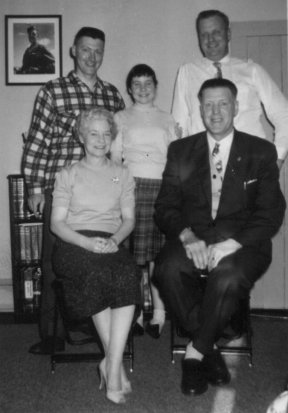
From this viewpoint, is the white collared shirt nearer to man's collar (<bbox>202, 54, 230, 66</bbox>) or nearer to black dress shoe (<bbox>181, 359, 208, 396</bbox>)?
man's collar (<bbox>202, 54, 230, 66</bbox>)

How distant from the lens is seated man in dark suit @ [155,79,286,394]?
2.15 m

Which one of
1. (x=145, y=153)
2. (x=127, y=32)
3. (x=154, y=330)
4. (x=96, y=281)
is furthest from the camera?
(x=127, y=32)

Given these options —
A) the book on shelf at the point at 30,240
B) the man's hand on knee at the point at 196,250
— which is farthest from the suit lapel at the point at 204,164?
the book on shelf at the point at 30,240

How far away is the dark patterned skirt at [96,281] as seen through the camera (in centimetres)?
210

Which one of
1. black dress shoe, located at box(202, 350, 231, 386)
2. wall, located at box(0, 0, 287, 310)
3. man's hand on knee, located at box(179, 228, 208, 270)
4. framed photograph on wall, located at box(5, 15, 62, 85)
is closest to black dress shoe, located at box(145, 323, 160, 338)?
black dress shoe, located at box(202, 350, 231, 386)

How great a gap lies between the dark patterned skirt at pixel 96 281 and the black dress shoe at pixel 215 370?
0.47m

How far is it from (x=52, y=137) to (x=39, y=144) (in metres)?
0.09

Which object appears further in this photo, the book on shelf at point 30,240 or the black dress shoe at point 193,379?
the book on shelf at point 30,240

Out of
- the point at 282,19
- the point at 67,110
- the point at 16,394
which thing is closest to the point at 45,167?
the point at 67,110

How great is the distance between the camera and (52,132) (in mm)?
2832

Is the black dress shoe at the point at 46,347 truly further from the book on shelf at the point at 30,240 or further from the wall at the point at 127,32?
the wall at the point at 127,32

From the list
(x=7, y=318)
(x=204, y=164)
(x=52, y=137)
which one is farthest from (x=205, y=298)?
(x=7, y=318)

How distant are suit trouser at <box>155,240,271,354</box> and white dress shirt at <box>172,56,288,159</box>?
0.97 meters

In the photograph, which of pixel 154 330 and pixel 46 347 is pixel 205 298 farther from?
pixel 46 347
